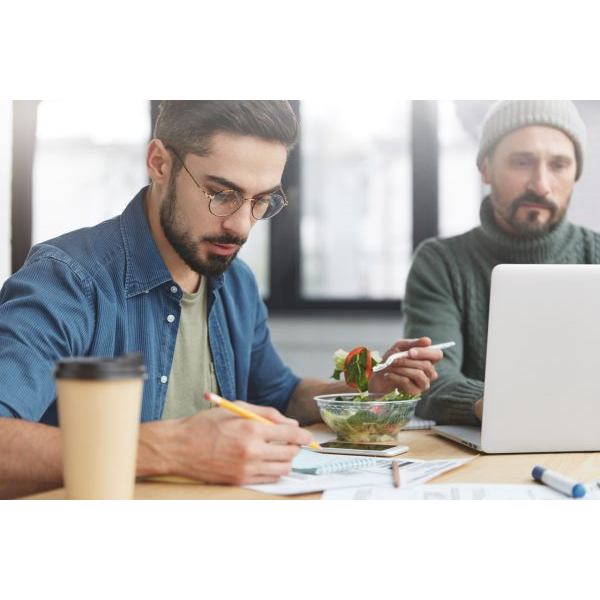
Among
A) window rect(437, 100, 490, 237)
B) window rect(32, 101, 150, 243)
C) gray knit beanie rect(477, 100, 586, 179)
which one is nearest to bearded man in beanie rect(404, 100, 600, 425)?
gray knit beanie rect(477, 100, 586, 179)

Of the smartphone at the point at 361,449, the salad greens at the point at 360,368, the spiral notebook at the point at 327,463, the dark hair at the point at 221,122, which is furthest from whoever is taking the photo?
the dark hair at the point at 221,122

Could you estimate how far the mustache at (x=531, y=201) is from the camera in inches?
78.5

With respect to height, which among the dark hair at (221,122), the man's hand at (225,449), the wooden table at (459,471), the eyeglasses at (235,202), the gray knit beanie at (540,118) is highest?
the gray knit beanie at (540,118)

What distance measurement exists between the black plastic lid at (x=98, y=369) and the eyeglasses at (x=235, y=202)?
0.68 meters

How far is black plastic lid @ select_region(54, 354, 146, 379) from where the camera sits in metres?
0.70

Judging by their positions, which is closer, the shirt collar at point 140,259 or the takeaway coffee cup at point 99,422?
the takeaway coffee cup at point 99,422

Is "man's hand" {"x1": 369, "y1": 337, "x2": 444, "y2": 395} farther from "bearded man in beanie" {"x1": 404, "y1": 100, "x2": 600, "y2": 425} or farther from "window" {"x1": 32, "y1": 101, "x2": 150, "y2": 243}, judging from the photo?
"window" {"x1": 32, "y1": 101, "x2": 150, "y2": 243}

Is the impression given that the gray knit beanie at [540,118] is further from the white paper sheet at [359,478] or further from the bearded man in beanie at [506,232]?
the white paper sheet at [359,478]

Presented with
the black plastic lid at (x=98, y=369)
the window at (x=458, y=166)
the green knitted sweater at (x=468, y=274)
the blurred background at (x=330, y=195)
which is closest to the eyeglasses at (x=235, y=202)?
the green knitted sweater at (x=468, y=274)

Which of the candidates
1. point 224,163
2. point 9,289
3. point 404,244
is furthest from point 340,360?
point 404,244

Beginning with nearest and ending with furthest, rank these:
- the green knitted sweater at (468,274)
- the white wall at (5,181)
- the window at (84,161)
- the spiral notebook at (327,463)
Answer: the spiral notebook at (327,463)
the green knitted sweater at (468,274)
the white wall at (5,181)
the window at (84,161)

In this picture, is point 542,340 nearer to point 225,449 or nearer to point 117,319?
point 225,449

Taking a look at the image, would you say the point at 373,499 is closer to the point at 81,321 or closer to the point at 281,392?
the point at 81,321
